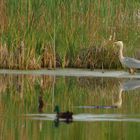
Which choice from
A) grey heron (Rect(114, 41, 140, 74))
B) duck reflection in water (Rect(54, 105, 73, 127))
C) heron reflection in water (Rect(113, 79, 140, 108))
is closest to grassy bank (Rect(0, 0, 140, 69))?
grey heron (Rect(114, 41, 140, 74))

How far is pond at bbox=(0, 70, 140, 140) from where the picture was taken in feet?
38.1

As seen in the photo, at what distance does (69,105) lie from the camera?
14805 mm

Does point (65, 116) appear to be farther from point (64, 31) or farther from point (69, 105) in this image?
point (64, 31)

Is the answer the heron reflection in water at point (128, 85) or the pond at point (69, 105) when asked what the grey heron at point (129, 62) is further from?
the heron reflection in water at point (128, 85)

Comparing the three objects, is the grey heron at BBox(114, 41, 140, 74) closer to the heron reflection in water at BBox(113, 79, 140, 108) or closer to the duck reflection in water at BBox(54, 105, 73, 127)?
the heron reflection in water at BBox(113, 79, 140, 108)

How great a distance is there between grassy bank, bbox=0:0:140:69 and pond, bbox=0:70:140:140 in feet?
2.23

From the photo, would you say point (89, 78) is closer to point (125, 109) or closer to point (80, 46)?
point (80, 46)

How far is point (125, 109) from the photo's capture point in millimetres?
14477

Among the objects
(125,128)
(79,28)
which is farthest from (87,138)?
(79,28)

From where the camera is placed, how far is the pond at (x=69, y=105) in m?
11.6

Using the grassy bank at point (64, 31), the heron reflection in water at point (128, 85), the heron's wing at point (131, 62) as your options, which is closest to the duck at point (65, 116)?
the heron reflection in water at point (128, 85)

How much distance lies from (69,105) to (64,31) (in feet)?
25.6

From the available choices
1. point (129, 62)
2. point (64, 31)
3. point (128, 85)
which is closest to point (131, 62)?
point (129, 62)

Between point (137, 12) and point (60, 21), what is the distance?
2.22m
